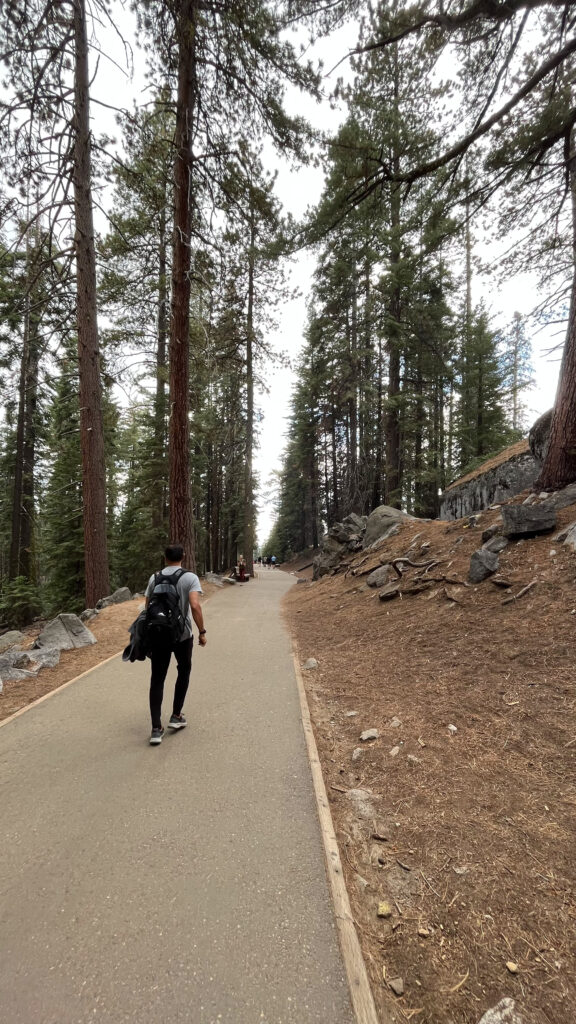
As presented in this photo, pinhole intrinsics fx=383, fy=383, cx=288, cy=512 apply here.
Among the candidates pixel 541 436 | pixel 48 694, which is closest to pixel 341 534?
pixel 541 436

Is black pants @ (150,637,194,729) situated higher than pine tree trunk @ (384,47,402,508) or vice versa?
pine tree trunk @ (384,47,402,508)

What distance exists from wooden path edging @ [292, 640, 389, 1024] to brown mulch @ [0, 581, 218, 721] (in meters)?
3.29

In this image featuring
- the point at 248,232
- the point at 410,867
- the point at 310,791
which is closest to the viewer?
the point at 410,867

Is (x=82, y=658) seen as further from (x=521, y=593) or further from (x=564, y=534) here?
(x=564, y=534)

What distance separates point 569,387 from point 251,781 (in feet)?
22.3

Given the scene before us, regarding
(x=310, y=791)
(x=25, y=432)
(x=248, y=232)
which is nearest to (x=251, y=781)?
(x=310, y=791)

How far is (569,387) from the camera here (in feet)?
19.4

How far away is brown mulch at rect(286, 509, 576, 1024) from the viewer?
5.24ft

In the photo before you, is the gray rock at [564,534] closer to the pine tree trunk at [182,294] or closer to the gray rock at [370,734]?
the gray rock at [370,734]

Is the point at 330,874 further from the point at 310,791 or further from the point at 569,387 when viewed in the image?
the point at 569,387

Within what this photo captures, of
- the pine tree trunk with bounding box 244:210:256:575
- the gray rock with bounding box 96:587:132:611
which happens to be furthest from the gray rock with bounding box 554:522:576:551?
the pine tree trunk with bounding box 244:210:256:575

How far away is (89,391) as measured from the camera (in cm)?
856

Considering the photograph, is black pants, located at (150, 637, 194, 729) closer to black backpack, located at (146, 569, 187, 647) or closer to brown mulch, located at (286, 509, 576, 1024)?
black backpack, located at (146, 569, 187, 647)

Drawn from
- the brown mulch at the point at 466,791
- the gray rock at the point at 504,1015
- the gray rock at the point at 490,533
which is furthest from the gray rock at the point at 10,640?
the gray rock at the point at 490,533
